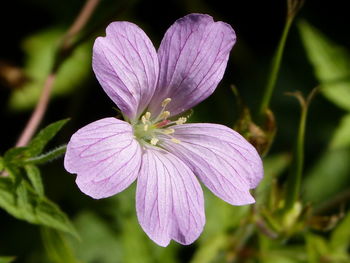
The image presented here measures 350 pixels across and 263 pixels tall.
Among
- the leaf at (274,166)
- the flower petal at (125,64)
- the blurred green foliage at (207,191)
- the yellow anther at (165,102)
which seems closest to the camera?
the flower petal at (125,64)

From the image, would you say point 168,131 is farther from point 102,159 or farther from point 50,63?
point 50,63

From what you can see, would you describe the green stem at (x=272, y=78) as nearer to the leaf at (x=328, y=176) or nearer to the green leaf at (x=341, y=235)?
the green leaf at (x=341, y=235)

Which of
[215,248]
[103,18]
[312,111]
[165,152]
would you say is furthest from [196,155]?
[312,111]

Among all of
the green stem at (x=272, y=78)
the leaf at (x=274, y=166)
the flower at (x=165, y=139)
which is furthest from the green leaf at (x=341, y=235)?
the flower at (x=165, y=139)

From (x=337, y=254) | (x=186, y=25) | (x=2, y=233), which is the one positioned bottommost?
(x=337, y=254)

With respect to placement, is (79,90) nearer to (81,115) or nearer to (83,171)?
(81,115)

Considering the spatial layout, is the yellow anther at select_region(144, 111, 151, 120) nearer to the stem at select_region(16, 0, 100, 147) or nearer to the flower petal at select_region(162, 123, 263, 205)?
the flower petal at select_region(162, 123, 263, 205)
